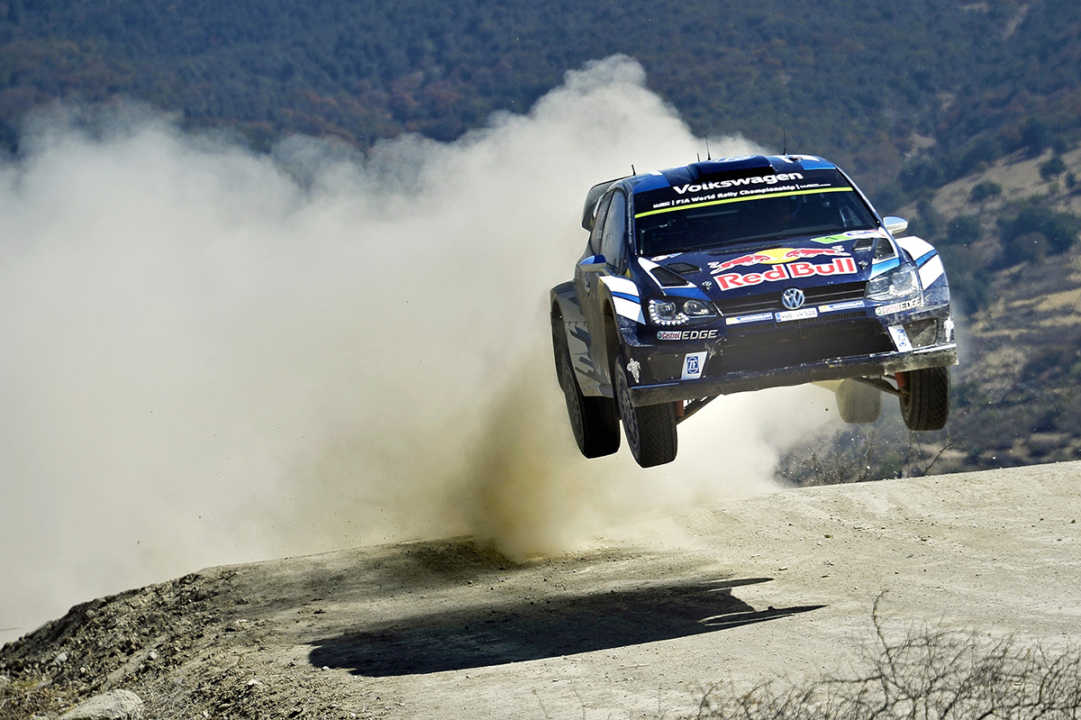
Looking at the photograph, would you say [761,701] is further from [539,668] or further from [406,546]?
[406,546]

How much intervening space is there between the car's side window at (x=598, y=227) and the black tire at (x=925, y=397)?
8.37 feet

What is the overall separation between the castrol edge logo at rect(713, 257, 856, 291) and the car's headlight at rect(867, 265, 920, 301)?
0.16 metres

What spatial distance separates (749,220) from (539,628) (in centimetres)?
295

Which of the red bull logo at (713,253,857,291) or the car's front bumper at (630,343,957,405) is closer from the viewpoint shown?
the car's front bumper at (630,343,957,405)

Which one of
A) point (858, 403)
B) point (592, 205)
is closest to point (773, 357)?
point (858, 403)

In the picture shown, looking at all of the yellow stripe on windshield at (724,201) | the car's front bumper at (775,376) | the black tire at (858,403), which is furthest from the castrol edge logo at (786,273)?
the black tire at (858,403)

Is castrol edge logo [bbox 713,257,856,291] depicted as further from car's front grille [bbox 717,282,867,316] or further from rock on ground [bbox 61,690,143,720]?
rock on ground [bbox 61,690,143,720]

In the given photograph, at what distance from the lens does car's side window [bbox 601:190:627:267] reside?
1039cm

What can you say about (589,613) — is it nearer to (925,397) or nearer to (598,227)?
(925,397)

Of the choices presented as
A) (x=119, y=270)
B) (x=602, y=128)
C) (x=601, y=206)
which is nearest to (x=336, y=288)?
(x=602, y=128)

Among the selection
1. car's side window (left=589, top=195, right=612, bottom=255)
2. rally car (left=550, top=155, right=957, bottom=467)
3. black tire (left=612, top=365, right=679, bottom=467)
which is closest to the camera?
rally car (left=550, top=155, right=957, bottom=467)

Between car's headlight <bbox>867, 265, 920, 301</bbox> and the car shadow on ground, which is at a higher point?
car's headlight <bbox>867, 265, 920, 301</bbox>

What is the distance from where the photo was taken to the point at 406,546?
14.0 meters

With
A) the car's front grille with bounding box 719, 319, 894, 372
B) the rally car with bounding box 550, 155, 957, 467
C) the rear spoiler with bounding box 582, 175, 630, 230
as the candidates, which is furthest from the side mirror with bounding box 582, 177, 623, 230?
the car's front grille with bounding box 719, 319, 894, 372
